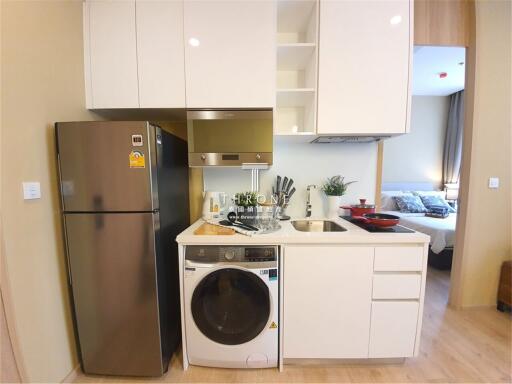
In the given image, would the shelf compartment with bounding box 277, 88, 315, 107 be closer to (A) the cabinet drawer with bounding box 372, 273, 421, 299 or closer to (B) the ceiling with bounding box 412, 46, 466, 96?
(A) the cabinet drawer with bounding box 372, 273, 421, 299

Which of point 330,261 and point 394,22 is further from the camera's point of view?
point 394,22

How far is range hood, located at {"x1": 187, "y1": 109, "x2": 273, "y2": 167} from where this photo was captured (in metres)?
1.44

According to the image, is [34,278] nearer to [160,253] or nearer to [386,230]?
[160,253]

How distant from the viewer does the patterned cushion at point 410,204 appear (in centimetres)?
335

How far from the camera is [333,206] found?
1.79 m

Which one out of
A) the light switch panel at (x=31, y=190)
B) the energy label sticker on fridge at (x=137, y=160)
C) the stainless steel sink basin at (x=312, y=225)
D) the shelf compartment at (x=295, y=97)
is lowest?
the stainless steel sink basin at (x=312, y=225)

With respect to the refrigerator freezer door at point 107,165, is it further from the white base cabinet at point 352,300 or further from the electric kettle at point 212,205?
the white base cabinet at point 352,300

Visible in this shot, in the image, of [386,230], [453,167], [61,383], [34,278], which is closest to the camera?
[34,278]

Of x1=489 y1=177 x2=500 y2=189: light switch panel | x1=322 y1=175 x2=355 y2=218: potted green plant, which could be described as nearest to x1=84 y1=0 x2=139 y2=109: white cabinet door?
x1=322 y1=175 x2=355 y2=218: potted green plant

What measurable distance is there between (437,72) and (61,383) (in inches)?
215

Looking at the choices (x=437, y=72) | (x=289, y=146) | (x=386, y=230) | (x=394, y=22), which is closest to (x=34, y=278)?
(x=289, y=146)

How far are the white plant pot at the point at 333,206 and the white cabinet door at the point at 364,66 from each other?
0.57 metres

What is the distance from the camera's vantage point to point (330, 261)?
1270 millimetres

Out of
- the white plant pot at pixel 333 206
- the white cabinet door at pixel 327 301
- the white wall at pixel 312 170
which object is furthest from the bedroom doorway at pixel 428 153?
the white cabinet door at pixel 327 301
